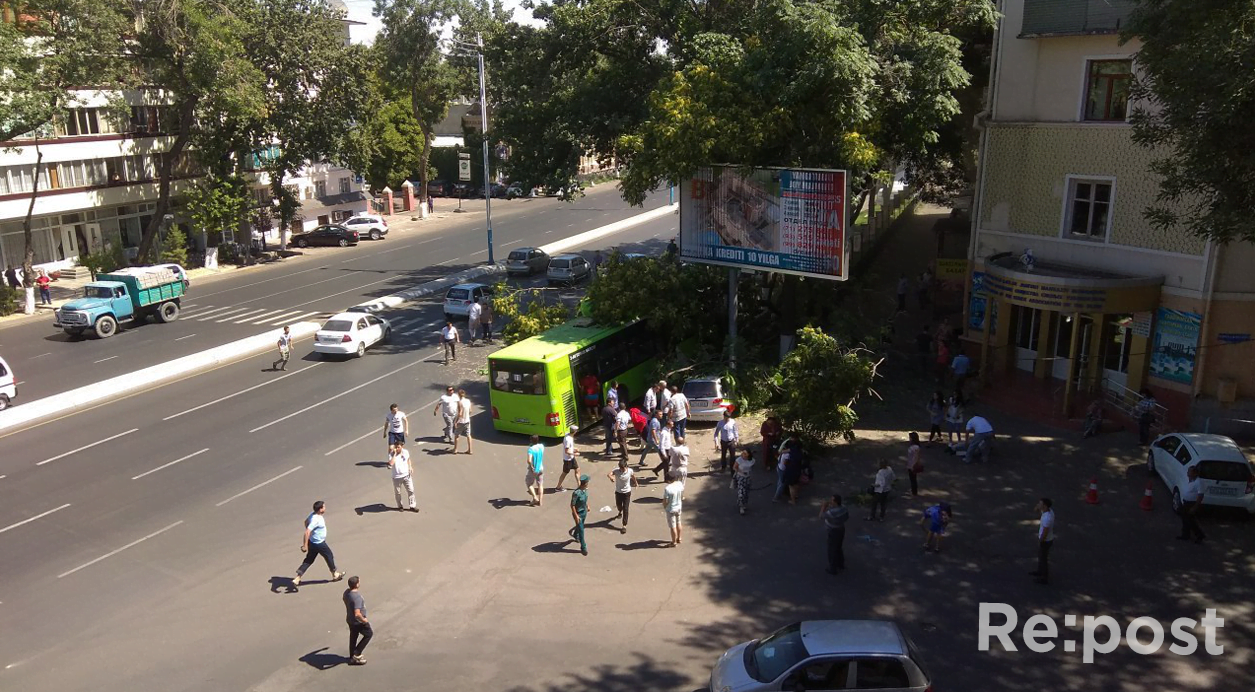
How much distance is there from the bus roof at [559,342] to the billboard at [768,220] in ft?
10.3

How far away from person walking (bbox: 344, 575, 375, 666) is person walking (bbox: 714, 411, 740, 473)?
9.29 metres

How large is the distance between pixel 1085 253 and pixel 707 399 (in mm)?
11052

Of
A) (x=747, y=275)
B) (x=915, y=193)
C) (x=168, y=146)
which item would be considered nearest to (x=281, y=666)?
(x=747, y=275)

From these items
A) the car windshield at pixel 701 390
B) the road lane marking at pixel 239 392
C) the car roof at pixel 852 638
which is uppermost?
the car roof at pixel 852 638

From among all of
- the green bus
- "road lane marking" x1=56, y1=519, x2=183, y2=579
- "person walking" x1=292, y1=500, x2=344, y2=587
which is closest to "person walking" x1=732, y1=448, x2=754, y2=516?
the green bus

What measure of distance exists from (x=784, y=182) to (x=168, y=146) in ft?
131

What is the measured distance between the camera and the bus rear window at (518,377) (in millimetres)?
21922

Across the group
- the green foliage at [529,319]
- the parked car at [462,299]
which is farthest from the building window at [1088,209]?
the parked car at [462,299]

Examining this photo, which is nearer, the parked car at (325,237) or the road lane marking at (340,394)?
the road lane marking at (340,394)

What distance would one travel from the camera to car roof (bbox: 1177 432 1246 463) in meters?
17.2

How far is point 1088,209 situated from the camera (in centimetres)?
2469

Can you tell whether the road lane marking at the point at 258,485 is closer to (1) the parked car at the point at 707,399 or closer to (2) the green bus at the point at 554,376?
(2) the green bus at the point at 554,376

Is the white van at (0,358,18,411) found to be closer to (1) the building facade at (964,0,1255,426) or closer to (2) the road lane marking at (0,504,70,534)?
(2) the road lane marking at (0,504,70,534)

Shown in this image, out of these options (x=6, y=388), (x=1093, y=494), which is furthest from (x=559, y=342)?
(x=6, y=388)
